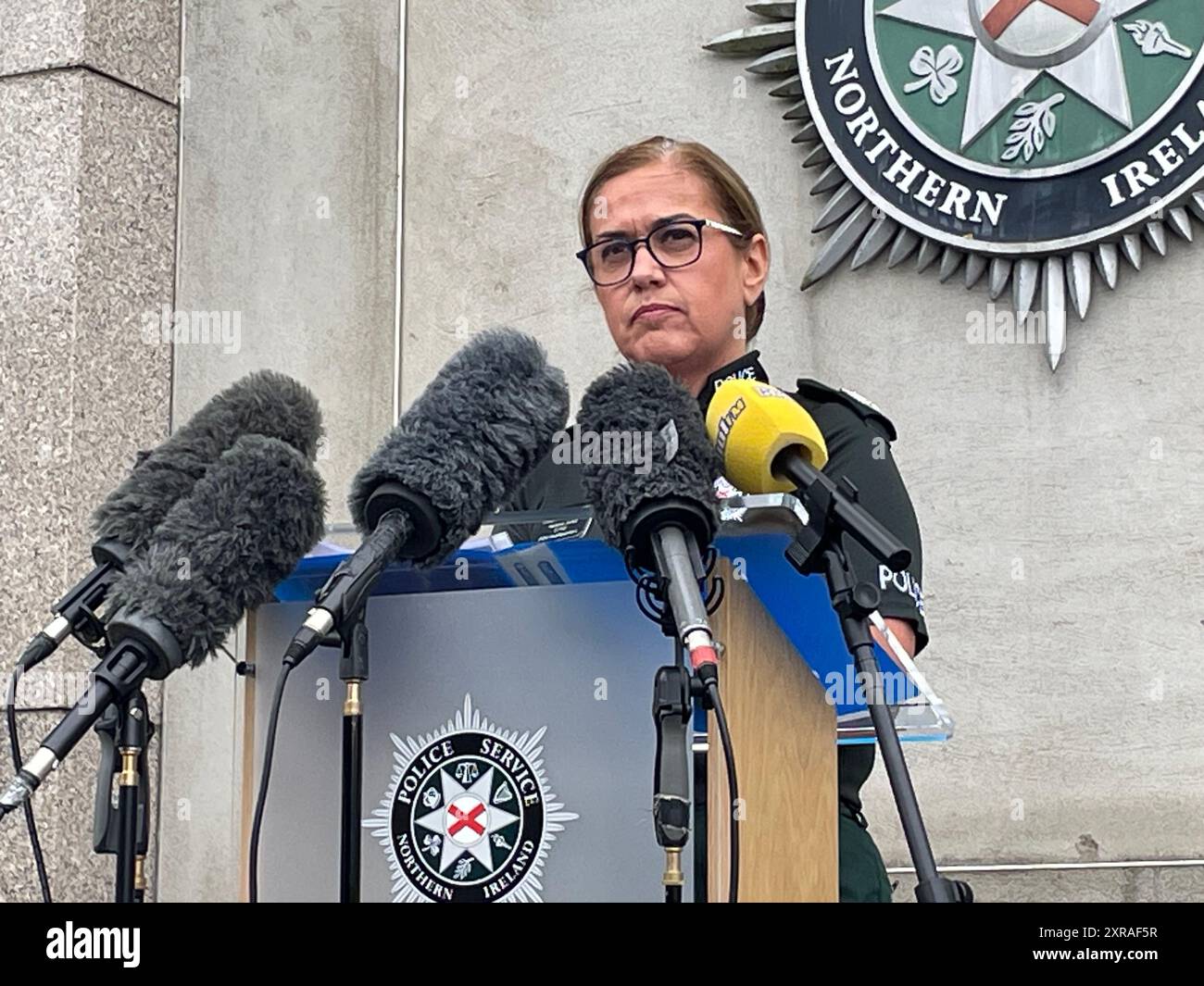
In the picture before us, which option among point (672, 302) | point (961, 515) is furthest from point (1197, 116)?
point (672, 302)

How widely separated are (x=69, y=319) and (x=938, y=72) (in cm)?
205

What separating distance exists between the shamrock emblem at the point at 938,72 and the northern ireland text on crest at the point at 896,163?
4.4 inches

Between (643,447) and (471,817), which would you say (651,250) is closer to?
(643,447)

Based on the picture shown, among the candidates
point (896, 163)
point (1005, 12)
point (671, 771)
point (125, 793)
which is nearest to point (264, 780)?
point (125, 793)

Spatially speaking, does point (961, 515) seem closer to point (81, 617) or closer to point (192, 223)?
point (192, 223)

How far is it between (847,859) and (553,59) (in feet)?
9.87

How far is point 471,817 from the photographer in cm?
178

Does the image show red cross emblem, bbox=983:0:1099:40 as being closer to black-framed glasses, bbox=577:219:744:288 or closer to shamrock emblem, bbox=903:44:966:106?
shamrock emblem, bbox=903:44:966:106

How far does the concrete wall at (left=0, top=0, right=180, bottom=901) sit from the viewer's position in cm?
429

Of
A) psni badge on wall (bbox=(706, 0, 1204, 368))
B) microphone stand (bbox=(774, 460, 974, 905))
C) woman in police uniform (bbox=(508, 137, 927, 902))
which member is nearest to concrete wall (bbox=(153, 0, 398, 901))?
psni badge on wall (bbox=(706, 0, 1204, 368))

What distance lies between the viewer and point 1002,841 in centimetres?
393

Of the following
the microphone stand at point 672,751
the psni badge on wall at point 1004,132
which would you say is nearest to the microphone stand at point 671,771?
the microphone stand at point 672,751

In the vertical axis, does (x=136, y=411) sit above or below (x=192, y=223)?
below

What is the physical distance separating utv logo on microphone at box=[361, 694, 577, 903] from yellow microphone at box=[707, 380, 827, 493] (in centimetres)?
31
